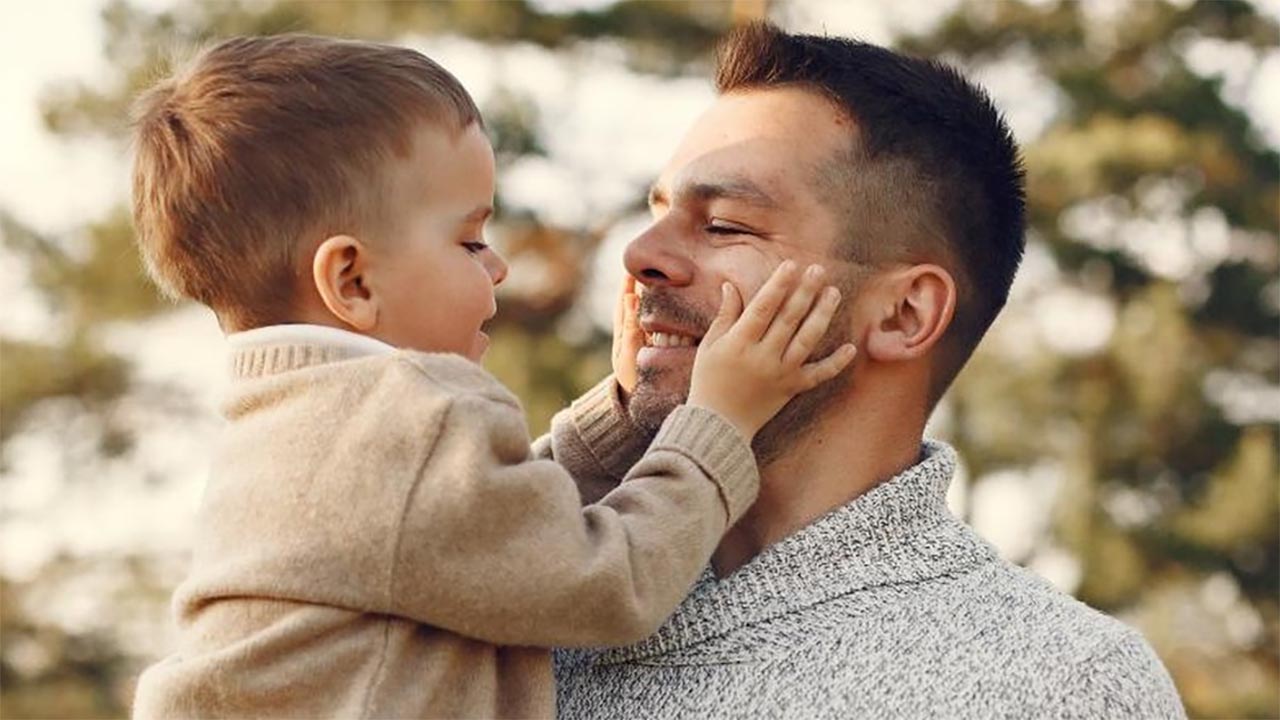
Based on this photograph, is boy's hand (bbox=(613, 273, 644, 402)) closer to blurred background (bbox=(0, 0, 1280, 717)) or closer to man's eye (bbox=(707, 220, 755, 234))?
man's eye (bbox=(707, 220, 755, 234))

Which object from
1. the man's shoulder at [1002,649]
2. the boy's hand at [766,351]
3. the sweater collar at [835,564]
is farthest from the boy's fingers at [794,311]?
the man's shoulder at [1002,649]

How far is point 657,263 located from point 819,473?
1.36 feet

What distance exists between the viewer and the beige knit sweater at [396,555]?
8.95ft

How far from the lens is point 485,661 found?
9.42 feet

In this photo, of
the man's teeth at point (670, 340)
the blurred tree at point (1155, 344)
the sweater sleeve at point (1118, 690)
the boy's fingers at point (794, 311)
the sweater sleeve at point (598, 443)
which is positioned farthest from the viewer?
the blurred tree at point (1155, 344)

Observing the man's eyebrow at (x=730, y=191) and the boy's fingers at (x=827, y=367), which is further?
the man's eyebrow at (x=730, y=191)

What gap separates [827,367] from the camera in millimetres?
3291

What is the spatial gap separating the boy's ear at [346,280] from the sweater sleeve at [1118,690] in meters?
1.05

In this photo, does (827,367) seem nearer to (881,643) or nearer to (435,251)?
(881,643)

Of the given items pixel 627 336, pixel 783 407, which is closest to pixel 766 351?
pixel 783 407

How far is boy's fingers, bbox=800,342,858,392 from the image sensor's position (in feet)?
10.6

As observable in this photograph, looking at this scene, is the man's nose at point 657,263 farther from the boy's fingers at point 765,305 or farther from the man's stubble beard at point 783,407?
the boy's fingers at point 765,305

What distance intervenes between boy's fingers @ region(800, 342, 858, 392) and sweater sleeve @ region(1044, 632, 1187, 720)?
610 millimetres

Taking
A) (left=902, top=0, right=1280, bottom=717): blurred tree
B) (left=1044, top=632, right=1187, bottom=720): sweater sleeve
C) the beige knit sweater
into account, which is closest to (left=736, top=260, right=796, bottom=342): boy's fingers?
the beige knit sweater
